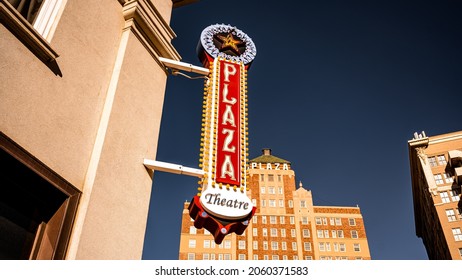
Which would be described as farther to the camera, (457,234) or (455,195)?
(455,195)

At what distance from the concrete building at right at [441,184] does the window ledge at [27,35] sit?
53371 mm

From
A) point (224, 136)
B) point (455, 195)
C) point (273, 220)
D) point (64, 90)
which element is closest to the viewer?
point (64, 90)

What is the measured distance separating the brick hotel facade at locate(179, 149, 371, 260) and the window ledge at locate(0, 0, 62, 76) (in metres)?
68.6

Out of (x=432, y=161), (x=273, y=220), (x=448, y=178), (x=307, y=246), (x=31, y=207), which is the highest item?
(x=432, y=161)

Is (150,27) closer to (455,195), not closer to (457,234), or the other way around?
(457,234)

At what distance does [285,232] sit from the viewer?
77062 millimetres

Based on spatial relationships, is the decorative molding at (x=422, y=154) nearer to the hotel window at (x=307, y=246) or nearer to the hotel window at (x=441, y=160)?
the hotel window at (x=441, y=160)

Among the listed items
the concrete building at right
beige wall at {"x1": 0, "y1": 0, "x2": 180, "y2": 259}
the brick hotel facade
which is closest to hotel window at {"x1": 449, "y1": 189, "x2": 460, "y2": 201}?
the concrete building at right

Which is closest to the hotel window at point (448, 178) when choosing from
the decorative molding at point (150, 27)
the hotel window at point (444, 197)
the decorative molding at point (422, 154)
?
the hotel window at point (444, 197)

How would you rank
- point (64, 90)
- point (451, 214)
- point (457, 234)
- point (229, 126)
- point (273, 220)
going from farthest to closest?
point (273, 220), point (451, 214), point (457, 234), point (229, 126), point (64, 90)

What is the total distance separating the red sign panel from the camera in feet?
27.0

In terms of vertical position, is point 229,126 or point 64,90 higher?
point 229,126

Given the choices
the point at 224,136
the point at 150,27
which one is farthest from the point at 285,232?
the point at 150,27

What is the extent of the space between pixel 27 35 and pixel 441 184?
193 feet
